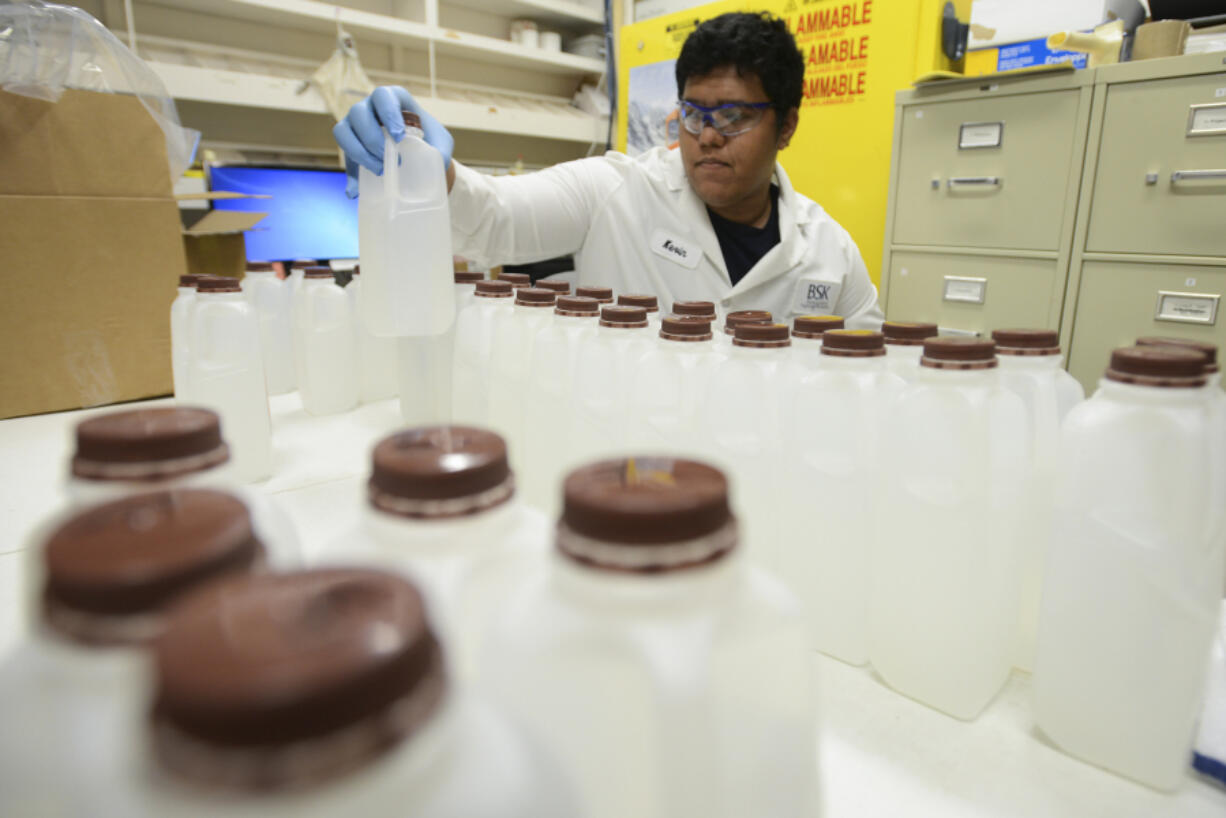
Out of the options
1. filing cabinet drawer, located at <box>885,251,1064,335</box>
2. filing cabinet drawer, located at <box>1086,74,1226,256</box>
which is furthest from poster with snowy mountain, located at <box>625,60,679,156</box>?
filing cabinet drawer, located at <box>1086,74,1226,256</box>

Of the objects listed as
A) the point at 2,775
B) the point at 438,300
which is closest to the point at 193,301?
the point at 438,300

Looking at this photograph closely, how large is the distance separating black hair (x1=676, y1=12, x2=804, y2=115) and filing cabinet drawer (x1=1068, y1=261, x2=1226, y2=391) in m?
1.17

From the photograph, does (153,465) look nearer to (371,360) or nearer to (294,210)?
(371,360)

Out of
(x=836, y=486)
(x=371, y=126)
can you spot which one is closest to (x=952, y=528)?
(x=836, y=486)

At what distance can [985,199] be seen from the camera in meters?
2.36

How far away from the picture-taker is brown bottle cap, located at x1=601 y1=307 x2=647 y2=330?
32.5 inches

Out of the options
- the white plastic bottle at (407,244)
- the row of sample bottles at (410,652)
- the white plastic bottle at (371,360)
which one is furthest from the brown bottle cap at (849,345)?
the white plastic bottle at (371,360)

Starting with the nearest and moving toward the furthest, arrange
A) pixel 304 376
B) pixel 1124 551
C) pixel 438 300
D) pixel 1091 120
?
1. pixel 1124 551
2. pixel 438 300
3. pixel 304 376
4. pixel 1091 120

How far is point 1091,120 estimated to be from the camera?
208 cm

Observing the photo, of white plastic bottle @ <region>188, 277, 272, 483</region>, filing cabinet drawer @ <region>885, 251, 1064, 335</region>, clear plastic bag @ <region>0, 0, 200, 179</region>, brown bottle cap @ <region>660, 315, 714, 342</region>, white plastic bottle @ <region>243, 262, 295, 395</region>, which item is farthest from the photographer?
filing cabinet drawer @ <region>885, 251, 1064, 335</region>

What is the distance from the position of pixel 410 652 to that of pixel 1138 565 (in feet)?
1.75

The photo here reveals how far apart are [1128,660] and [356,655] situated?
57 cm

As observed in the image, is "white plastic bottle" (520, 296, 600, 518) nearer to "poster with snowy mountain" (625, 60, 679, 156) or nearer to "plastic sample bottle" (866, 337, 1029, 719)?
"plastic sample bottle" (866, 337, 1029, 719)

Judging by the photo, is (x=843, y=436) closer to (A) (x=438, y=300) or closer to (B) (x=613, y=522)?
(B) (x=613, y=522)
